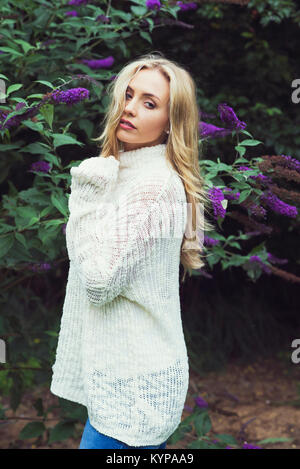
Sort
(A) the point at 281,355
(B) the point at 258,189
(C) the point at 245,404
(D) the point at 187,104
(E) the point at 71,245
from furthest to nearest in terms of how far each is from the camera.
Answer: (A) the point at 281,355 → (C) the point at 245,404 → (B) the point at 258,189 → (D) the point at 187,104 → (E) the point at 71,245

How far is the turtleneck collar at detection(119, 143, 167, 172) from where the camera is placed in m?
1.46

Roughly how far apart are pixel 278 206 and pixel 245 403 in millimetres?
2181

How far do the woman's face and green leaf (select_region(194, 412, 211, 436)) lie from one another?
53.0 inches

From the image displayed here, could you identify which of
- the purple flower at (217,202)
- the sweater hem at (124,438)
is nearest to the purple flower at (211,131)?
the purple flower at (217,202)

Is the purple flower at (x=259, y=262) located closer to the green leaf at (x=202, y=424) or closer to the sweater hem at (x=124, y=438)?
the green leaf at (x=202, y=424)

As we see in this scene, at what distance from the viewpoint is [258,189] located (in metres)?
1.78

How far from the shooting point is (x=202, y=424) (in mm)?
2285

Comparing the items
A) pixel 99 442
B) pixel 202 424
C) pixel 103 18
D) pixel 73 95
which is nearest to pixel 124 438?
pixel 99 442

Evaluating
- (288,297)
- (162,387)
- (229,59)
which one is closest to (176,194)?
(162,387)

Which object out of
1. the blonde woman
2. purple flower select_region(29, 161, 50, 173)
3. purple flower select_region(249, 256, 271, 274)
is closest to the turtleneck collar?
the blonde woman

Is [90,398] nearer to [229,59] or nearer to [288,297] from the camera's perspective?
[229,59]

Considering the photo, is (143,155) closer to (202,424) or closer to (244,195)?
(244,195)
